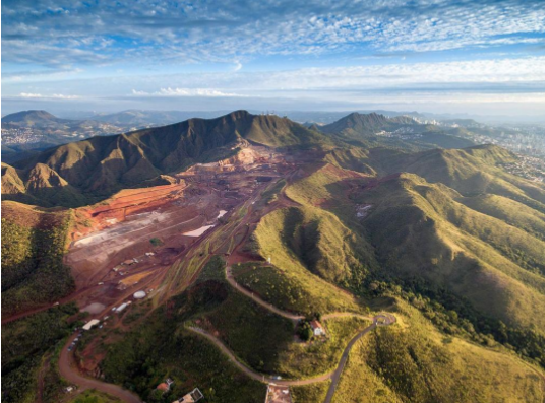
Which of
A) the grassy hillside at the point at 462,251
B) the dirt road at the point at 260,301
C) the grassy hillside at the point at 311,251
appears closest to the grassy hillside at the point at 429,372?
the grassy hillside at the point at 311,251

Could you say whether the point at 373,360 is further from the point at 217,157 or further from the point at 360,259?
→ the point at 217,157

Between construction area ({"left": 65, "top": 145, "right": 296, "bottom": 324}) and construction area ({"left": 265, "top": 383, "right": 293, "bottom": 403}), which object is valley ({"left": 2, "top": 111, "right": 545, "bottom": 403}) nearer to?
construction area ({"left": 265, "top": 383, "right": 293, "bottom": 403})

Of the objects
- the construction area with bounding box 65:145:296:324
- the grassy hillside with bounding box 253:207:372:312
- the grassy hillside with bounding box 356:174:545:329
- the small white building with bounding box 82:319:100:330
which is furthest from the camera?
the construction area with bounding box 65:145:296:324

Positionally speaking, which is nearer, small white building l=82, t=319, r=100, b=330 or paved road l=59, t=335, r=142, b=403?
paved road l=59, t=335, r=142, b=403

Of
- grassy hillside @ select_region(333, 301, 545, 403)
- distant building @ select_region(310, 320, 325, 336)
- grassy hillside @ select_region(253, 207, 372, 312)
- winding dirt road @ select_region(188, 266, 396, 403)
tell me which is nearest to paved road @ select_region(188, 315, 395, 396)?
winding dirt road @ select_region(188, 266, 396, 403)

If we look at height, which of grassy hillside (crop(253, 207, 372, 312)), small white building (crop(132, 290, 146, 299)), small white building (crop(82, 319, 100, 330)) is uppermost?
grassy hillside (crop(253, 207, 372, 312))
